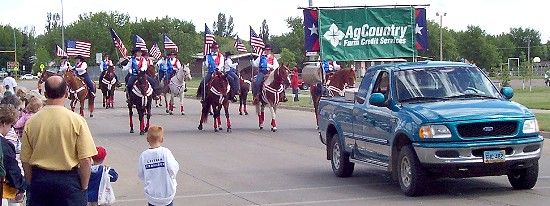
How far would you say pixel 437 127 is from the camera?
38.8ft

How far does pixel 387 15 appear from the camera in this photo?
788 inches

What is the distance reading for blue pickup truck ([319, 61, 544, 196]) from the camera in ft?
38.8

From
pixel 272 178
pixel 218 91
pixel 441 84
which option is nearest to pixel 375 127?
pixel 441 84

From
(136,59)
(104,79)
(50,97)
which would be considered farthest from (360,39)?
(104,79)

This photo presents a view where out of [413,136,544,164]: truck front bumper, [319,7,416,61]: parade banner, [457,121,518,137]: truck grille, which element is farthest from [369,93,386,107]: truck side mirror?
[319,7,416,61]: parade banner

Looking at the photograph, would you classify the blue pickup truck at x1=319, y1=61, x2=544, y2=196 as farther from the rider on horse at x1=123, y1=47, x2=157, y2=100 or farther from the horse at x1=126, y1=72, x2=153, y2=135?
the rider on horse at x1=123, y1=47, x2=157, y2=100

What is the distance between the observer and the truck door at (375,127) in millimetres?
13031

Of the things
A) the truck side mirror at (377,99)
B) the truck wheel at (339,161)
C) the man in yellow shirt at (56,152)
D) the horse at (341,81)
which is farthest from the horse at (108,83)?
the man in yellow shirt at (56,152)

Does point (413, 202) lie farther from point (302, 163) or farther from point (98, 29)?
point (98, 29)

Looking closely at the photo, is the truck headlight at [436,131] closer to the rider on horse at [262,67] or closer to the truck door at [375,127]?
the truck door at [375,127]

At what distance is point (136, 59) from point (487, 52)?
71.0m

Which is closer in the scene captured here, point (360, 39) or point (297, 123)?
point (360, 39)

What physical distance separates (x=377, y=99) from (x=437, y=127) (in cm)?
140

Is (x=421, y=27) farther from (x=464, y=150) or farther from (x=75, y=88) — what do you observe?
(x=75, y=88)
